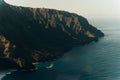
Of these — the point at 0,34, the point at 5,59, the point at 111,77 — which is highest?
the point at 0,34

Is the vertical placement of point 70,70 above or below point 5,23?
below

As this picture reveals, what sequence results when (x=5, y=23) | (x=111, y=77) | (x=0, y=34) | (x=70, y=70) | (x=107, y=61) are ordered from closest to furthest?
(x=111, y=77) < (x=70, y=70) < (x=107, y=61) < (x=0, y=34) < (x=5, y=23)

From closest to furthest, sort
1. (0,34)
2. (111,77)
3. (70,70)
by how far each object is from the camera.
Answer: (111,77) < (70,70) < (0,34)

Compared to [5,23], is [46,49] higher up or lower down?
lower down

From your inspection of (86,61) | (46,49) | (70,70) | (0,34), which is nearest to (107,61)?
(86,61)

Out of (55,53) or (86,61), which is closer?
(86,61)

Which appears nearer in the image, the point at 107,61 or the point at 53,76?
the point at 53,76

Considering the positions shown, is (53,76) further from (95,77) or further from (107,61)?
(107,61)

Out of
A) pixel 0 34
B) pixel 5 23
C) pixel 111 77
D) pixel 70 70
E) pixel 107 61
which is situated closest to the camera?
pixel 111 77

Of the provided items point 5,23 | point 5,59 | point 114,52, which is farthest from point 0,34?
point 114,52
